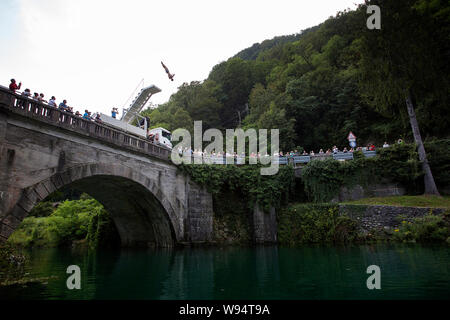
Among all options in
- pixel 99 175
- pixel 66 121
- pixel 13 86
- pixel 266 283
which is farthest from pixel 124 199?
pixel 266 283

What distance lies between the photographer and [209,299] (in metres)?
5.82

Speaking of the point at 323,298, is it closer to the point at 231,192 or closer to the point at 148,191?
the point at 148,191

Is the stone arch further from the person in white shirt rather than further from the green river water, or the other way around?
the green river water

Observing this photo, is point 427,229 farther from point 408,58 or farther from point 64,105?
point 64,105

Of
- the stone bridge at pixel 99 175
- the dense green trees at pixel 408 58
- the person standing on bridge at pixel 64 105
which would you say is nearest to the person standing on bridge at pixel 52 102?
the person standing on bridge at pixel 64 105

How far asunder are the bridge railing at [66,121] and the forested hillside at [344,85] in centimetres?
1435

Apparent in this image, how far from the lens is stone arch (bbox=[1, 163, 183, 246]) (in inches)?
408

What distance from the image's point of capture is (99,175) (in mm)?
13602

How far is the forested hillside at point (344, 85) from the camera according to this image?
11773 millimetres

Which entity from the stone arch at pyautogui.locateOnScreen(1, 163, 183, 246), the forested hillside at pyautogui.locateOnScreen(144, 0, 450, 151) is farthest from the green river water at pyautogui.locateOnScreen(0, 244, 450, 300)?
the forested hillside at pyautogui.locateOnScreen(144, 0, 450, 151)

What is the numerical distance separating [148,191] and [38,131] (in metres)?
6.95

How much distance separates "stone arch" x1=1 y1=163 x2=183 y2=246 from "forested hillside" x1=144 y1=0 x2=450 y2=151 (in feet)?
49.1

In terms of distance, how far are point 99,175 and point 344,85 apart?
30377 millimetres
